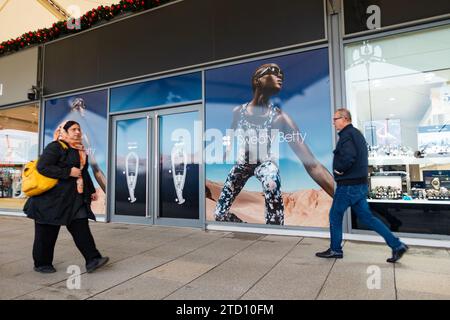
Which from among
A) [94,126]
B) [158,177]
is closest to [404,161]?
[158,177]

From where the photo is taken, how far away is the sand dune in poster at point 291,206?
5.10 m

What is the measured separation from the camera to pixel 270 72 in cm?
565

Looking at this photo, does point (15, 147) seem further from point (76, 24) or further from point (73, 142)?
point (73, 142)

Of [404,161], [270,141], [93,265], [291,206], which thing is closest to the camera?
[93,265]

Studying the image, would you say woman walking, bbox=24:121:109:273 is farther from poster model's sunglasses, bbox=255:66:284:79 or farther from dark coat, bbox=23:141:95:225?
poster model's sunglasses, bbox=255:66:284:79

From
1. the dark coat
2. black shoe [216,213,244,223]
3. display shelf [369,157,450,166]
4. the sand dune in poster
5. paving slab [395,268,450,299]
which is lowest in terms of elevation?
paving slab [395,268,450,299]

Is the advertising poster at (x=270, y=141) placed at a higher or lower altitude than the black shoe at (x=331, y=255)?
higher

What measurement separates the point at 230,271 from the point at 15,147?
815 centimetres

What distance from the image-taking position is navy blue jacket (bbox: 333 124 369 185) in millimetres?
3701

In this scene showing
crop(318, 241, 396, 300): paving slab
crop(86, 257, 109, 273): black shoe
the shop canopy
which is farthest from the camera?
the shop canopy

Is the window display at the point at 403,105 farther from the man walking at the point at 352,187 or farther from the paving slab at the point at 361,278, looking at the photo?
the man walking at the point at 352,187

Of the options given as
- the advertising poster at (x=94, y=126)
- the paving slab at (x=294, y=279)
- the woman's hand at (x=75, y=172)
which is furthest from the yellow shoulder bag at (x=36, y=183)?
the advertising poster at (x=94, y=126)

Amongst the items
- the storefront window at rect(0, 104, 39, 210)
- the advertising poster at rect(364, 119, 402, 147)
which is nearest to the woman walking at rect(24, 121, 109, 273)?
the advertising poster at rect(364, 119, 402, 147)

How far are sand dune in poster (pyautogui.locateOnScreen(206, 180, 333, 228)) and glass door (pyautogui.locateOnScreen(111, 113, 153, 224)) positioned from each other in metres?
1.56
